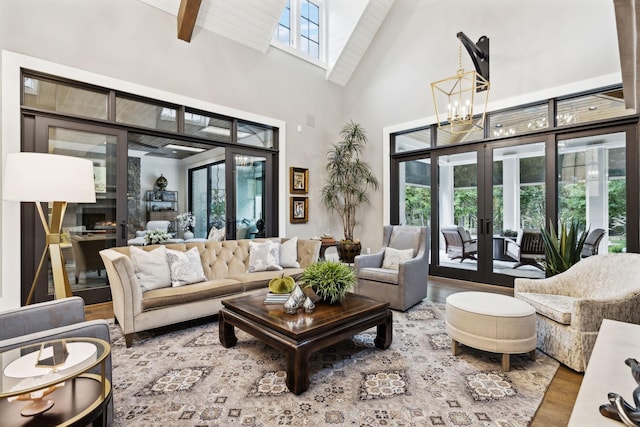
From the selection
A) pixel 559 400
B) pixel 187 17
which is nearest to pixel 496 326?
pixel 559 400

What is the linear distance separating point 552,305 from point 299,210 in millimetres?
4359

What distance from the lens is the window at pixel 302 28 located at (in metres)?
6.09

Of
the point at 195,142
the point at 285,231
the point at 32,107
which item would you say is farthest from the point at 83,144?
the point at 285,231

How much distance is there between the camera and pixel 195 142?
4.98 meters

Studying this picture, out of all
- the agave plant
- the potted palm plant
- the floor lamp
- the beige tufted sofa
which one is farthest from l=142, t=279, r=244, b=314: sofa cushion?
the agave plant

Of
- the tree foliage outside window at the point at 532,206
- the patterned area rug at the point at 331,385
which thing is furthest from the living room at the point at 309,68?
the patterned area rug at the point at 331,385

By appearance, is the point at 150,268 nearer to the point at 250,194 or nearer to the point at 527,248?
the point at 250,194

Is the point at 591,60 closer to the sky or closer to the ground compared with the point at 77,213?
closer to the sky

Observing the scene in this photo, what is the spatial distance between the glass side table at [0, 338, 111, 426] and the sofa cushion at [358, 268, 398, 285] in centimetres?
288

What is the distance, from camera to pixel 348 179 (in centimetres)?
647

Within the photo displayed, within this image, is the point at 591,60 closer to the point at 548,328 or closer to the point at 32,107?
the point at 548,328

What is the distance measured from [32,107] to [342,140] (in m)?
5.02

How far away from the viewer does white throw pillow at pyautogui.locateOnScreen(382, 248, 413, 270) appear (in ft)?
13.3

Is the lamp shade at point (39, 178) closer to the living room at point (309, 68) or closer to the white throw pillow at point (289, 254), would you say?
the living room at point (309, 68)
